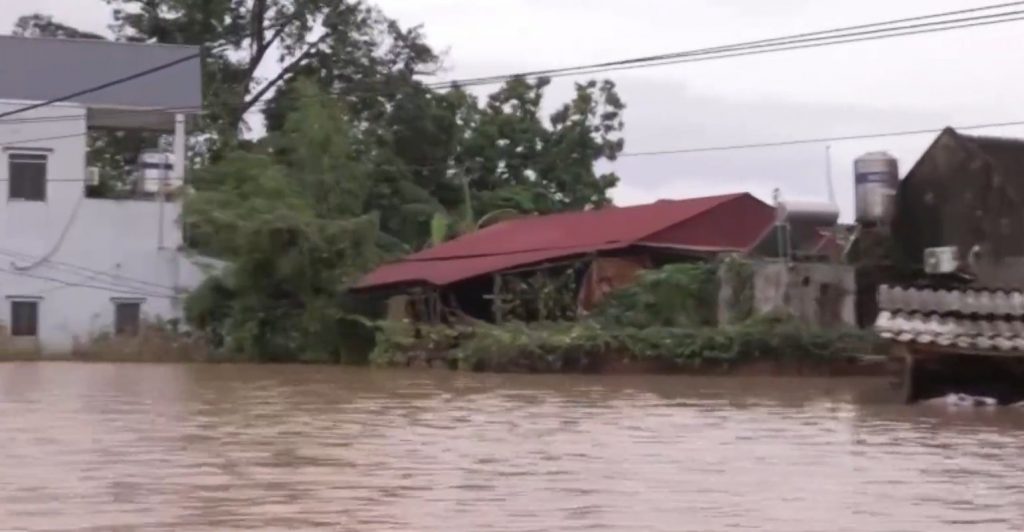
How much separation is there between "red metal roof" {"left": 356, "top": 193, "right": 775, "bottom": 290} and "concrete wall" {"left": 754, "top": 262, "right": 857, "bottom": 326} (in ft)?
8.70

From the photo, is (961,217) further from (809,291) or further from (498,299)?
(498,299)

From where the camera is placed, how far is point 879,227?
23547 millimetres

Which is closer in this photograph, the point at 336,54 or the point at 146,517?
the point at 146,517

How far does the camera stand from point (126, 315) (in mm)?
31578

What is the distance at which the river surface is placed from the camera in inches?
274

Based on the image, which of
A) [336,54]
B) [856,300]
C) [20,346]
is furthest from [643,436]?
[336,54]

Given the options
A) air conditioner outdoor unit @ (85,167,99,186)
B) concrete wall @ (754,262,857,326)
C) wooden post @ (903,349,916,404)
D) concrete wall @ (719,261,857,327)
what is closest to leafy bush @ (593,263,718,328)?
concrete wall @ (719,261,857,327)

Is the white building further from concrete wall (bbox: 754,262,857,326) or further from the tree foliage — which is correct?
concrete wall (bbox: 754,262,857,326)

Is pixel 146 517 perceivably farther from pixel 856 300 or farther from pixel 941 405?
pixel 856 300

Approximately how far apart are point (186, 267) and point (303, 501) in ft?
82.4

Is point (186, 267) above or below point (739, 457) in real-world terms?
above

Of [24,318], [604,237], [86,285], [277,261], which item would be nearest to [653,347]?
[604,237]

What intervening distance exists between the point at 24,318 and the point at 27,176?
2840 millimetres

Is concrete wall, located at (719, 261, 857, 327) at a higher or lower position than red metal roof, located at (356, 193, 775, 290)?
lower
